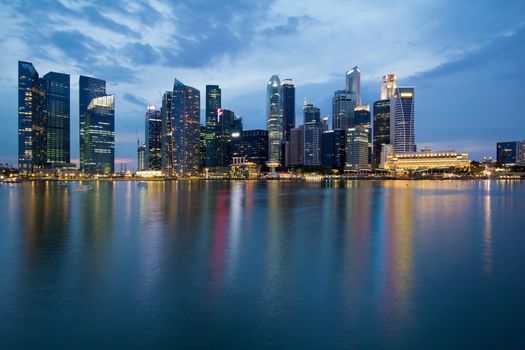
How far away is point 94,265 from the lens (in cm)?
1922

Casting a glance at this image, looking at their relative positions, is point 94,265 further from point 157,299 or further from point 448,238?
point 448,238

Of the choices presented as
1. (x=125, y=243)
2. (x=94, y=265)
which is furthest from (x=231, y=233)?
(x=94, y=265)

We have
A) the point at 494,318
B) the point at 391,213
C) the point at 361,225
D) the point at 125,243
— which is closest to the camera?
the point at 494,318

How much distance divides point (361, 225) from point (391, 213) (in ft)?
36.2

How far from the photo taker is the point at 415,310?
43.7 ft

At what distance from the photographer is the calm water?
11.3 meters

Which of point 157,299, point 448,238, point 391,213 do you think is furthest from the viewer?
point 391,213

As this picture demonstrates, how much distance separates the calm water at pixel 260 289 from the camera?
11.3m

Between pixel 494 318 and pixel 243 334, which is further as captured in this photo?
pixel 494 318

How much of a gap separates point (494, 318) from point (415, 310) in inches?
96.9

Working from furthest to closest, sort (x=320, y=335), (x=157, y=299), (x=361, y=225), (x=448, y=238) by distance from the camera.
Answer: (x=361, y=225), (x=448, y=238), (x=157, y=299), (x=320, y=335)

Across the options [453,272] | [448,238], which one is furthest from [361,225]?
[453,272]

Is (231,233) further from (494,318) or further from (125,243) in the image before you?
(494,318)

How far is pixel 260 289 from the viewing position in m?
15.6
